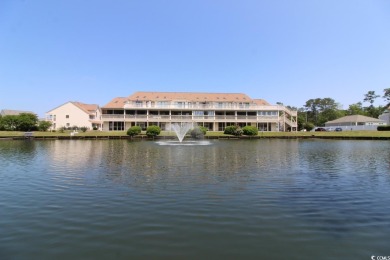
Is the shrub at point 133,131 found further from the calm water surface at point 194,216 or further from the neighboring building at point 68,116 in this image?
the calm water surface at point 194,216

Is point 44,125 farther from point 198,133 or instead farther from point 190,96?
point 198,133

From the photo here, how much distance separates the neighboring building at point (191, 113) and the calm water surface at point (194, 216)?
5926 centimetres

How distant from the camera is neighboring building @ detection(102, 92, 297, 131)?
75000 millimetres

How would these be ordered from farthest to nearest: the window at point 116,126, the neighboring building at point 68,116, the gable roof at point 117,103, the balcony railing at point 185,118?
the neighboring building at point 68,116, the gable roof at point 117,103, the window at point 116,126, the balcony railing at point 185,118

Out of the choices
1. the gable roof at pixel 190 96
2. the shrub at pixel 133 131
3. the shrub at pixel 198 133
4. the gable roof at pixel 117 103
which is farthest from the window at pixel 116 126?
the shrub at pixel 198 133

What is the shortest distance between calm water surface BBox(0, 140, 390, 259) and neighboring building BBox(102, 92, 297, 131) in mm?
59259

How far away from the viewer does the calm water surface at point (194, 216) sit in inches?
261

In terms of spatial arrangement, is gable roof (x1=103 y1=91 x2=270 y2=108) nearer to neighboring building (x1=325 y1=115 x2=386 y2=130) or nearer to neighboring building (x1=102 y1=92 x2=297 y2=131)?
neighboring building (x1=102 y1=92 x2=297 y2=131)

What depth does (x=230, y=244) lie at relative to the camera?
→ 6.89 meters

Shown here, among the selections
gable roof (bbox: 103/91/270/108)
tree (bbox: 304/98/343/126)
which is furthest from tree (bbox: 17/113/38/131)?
tree (bbox: 304/98/343/126)

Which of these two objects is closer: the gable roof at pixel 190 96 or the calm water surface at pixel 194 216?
the calm water surface at pixel 194 216

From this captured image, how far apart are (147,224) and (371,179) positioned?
488 inches

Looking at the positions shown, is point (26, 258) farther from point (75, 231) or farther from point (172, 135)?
point (172, 135)

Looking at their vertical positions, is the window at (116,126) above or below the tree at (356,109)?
below
